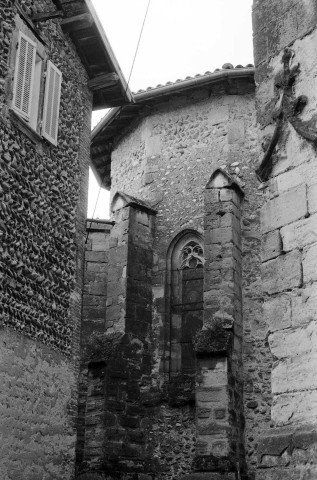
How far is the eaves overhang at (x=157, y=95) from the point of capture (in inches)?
583

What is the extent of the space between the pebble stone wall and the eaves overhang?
4.10 meters

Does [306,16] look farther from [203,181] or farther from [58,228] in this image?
[203,181]

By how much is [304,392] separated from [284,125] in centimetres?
190

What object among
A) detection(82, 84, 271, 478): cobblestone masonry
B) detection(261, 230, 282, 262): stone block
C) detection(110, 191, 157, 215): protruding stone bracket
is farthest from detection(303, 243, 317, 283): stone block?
detection(110, 191, 157, 215): protruding stone bracket

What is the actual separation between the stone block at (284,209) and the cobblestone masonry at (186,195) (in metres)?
8.11

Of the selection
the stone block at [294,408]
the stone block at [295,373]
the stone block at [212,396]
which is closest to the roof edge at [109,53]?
the stone block at [212,396]

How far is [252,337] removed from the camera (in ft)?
44.2

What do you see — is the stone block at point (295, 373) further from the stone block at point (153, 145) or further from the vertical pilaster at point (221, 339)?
the stone block at point (153, 145)

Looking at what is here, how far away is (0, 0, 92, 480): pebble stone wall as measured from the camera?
895 centimetres

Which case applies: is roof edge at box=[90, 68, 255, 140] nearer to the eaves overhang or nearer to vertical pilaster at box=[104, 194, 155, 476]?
the eaves overhang

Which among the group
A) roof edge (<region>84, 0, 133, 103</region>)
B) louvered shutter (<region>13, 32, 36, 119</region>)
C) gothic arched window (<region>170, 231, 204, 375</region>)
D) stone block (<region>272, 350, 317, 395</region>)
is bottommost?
stone block (<region>272, 350, 317, 395</region>)

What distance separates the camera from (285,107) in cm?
512

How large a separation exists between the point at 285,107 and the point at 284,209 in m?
0.76

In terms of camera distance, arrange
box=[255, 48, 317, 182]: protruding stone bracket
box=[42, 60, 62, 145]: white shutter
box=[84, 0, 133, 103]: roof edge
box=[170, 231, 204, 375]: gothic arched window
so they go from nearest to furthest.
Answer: box=[255, 48, 317, 182]: protruding stone bracket < box=[42, 60, 62, 145]: white shutter < box=[84, 0, 133, 103]: roof edge < box=[170, 231, 204, 375]: gothic arched window
